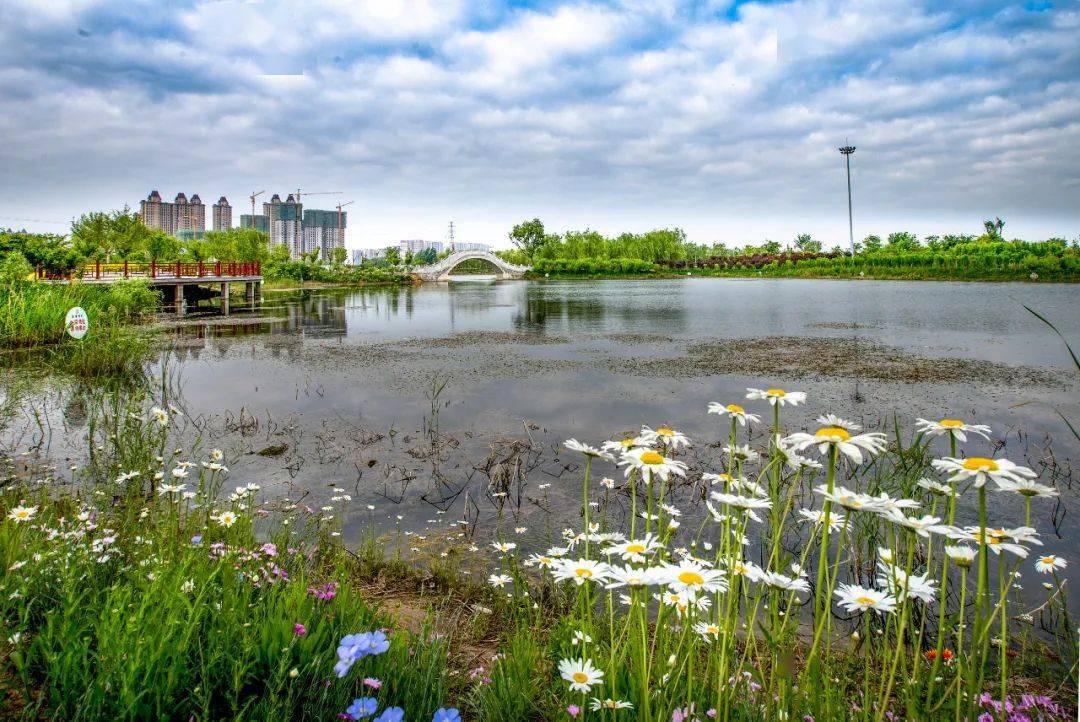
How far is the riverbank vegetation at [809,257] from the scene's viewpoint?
41.5m

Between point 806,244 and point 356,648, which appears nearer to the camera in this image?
point 356,648

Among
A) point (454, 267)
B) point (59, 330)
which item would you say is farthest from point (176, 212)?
point (59, 330)

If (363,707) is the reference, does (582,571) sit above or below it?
above

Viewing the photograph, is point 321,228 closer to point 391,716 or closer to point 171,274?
point 171,274

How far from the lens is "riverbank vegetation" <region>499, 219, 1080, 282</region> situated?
41469 mm

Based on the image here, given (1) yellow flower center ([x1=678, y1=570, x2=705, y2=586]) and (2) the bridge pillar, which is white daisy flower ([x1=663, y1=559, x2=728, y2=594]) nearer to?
(1) yellow flower center ([x1=678, y1=570, x2=705, y2=586])

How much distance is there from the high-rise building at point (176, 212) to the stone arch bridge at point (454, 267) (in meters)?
74.7

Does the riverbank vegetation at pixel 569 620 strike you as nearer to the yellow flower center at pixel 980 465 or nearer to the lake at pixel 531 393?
the yellow flower center at pixel 980 465

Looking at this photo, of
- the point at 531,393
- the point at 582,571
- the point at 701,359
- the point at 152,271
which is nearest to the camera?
the point at 582,571

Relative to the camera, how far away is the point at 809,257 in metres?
65.4

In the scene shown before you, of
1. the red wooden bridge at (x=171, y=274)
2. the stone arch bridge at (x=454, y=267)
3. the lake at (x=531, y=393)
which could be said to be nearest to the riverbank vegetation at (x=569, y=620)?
the lake at (x=531, y=393)

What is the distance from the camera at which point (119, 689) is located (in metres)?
1.56

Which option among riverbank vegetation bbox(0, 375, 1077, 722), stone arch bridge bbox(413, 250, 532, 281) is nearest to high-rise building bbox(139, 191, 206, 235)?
stone arch bridge bbox(413, 250, 532, 281)

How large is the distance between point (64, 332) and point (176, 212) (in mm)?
129084
